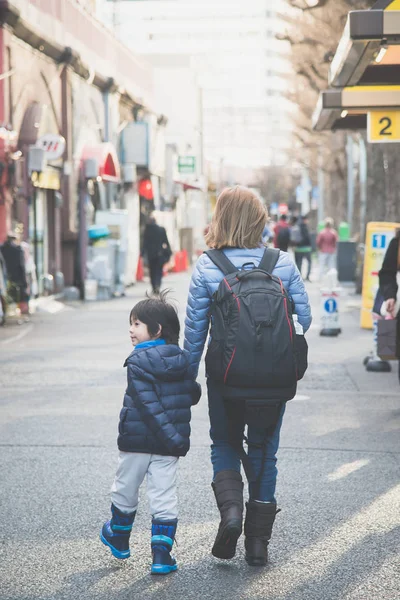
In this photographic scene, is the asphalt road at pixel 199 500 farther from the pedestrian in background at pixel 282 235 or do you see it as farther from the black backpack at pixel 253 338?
the pedestrian in background at pixel 282 235

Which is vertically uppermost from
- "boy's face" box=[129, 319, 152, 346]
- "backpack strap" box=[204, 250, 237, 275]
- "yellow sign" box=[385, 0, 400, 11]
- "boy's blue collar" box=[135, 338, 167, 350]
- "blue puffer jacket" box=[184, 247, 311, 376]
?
"yellow sign" box=[385, 0, 400, 11]

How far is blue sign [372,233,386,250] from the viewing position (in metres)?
15.5

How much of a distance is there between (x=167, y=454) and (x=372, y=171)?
1887 cm

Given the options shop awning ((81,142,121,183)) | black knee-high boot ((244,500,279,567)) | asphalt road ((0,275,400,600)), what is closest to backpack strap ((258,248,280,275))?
black knee-high boot ((244,500,279,567))

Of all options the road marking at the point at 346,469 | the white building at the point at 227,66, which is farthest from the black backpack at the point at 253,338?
the white building at the point at 227,66

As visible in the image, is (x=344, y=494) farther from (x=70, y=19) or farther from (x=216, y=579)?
(x=70, y=19)

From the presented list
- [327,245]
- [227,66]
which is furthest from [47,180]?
[227,66]

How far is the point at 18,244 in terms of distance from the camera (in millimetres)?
18406

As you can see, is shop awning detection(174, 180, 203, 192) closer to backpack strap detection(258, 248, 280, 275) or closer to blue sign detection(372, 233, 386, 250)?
blue sign detection(372, 233, 386, 250)

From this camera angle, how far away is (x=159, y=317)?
4852 mm

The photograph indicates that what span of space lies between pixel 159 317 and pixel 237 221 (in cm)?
55

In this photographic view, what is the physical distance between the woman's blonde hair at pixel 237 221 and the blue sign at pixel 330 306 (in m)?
10.7

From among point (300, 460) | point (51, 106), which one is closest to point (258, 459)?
point (300, 460)

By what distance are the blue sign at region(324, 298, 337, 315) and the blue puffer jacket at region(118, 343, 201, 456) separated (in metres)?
11.0
